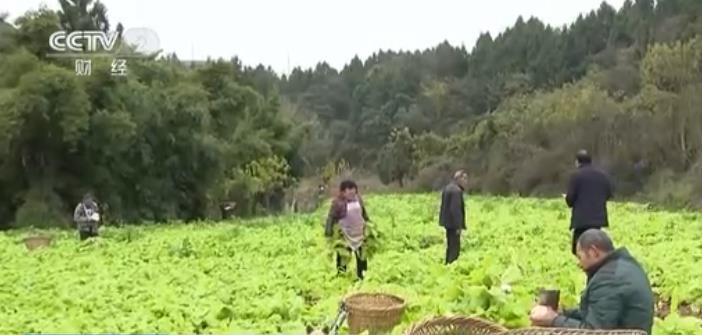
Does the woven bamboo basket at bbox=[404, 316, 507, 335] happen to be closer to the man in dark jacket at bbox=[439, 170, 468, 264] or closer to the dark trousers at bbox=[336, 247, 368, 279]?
the dark trousers at bbox=[336, 247, 368, 279]

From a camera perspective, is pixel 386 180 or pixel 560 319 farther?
pixel 386 180

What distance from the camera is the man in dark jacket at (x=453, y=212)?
1112 cm

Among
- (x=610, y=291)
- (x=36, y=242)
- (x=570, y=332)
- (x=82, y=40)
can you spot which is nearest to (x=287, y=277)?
(x=610, y=291)

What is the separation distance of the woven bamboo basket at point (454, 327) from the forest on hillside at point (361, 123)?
22.6 metres

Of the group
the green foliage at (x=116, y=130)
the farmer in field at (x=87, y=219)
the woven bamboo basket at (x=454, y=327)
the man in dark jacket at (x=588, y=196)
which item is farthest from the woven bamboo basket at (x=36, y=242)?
the woven bamboo basket at (x=454, y=327)

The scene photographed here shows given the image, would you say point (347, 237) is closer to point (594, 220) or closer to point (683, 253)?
point (594, 220)

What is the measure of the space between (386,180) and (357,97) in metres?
16.7

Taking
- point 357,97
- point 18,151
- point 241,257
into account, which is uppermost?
point 357,97

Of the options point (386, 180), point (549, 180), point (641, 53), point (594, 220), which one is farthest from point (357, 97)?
point (594, 220)

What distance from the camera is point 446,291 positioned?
6.18m

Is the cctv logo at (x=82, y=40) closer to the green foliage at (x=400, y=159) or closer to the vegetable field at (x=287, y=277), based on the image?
the vegetable field at (x=287, y=277)

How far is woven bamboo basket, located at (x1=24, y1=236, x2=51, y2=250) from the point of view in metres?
17.3

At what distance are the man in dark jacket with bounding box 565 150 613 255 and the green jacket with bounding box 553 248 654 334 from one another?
444 centimetres

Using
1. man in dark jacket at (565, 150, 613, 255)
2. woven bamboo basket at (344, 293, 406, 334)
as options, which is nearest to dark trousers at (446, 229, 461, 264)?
man in dark jacket at (565, 150, 613, 255)
